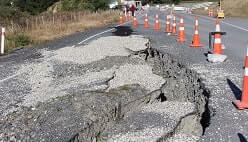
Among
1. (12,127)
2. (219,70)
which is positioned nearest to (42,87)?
(12,127)

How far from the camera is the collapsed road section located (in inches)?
177

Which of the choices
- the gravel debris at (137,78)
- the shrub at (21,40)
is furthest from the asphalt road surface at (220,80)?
the shrub at (21,40)

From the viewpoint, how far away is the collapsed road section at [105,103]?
14.7 ft

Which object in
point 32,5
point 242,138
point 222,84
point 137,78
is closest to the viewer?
point 242,138

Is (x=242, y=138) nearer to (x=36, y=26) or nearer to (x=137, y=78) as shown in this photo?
(x=137, y=78)

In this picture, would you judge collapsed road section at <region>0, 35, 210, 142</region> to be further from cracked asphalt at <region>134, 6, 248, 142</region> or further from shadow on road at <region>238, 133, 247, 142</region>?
shadow on road at <region>238, 133, 247, 142</region>

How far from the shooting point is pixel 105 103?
547 centimetres

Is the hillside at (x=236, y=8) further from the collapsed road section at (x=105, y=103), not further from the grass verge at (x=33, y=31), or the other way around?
the collapsed road section at (x=105, y=103)

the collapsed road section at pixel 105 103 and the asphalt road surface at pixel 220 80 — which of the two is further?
the collapsed road section at pixel 105 103

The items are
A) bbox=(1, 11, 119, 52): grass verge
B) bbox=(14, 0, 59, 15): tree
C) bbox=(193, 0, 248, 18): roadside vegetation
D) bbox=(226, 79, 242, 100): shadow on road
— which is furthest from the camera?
bbox=(14, 0, 59, 15): tree

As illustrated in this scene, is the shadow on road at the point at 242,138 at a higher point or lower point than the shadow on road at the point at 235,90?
lower

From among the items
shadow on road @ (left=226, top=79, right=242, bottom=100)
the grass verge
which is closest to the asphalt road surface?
shadow on road @ (left=226, top=79, right=242, bottom=100)

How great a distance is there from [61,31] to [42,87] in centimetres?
1486

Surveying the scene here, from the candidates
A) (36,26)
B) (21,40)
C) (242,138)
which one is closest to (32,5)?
(36,26)
